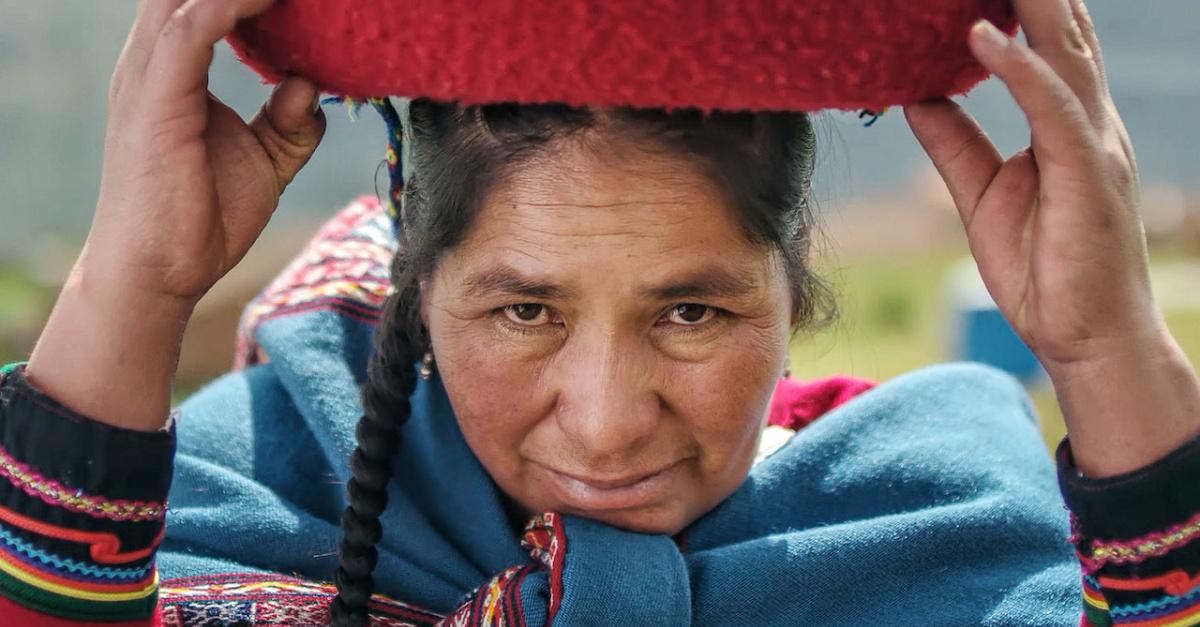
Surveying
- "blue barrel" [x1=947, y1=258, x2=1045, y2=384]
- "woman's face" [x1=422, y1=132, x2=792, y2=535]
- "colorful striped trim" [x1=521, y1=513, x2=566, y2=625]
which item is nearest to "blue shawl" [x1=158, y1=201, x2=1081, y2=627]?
"colorful striped trim" [x1=521, y1=513, x2=566, y2=625]

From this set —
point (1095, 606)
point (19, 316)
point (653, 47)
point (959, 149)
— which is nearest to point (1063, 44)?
point (959, 149)

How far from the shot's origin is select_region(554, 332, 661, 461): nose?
5.62ft

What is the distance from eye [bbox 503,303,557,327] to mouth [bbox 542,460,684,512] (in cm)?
23

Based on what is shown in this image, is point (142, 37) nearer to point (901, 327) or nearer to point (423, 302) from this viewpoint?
point (423, 302)

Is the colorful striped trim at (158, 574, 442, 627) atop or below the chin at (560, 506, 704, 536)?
below

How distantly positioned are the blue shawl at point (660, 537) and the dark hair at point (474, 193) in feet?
0.32

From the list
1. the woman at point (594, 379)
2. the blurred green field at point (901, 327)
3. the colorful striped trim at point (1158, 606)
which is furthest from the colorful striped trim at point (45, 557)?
the blurred green field at point (901, 327)

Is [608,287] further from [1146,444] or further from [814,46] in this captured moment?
[1146,444]

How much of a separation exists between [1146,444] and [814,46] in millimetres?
683

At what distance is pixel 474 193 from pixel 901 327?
5464 mm

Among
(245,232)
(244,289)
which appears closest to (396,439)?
(245,232)

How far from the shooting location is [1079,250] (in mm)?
1626

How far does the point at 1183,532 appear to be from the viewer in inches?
63.7

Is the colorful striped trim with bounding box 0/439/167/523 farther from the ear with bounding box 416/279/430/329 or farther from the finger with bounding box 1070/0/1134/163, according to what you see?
the finger with bounding box 1070/0/1134/163
